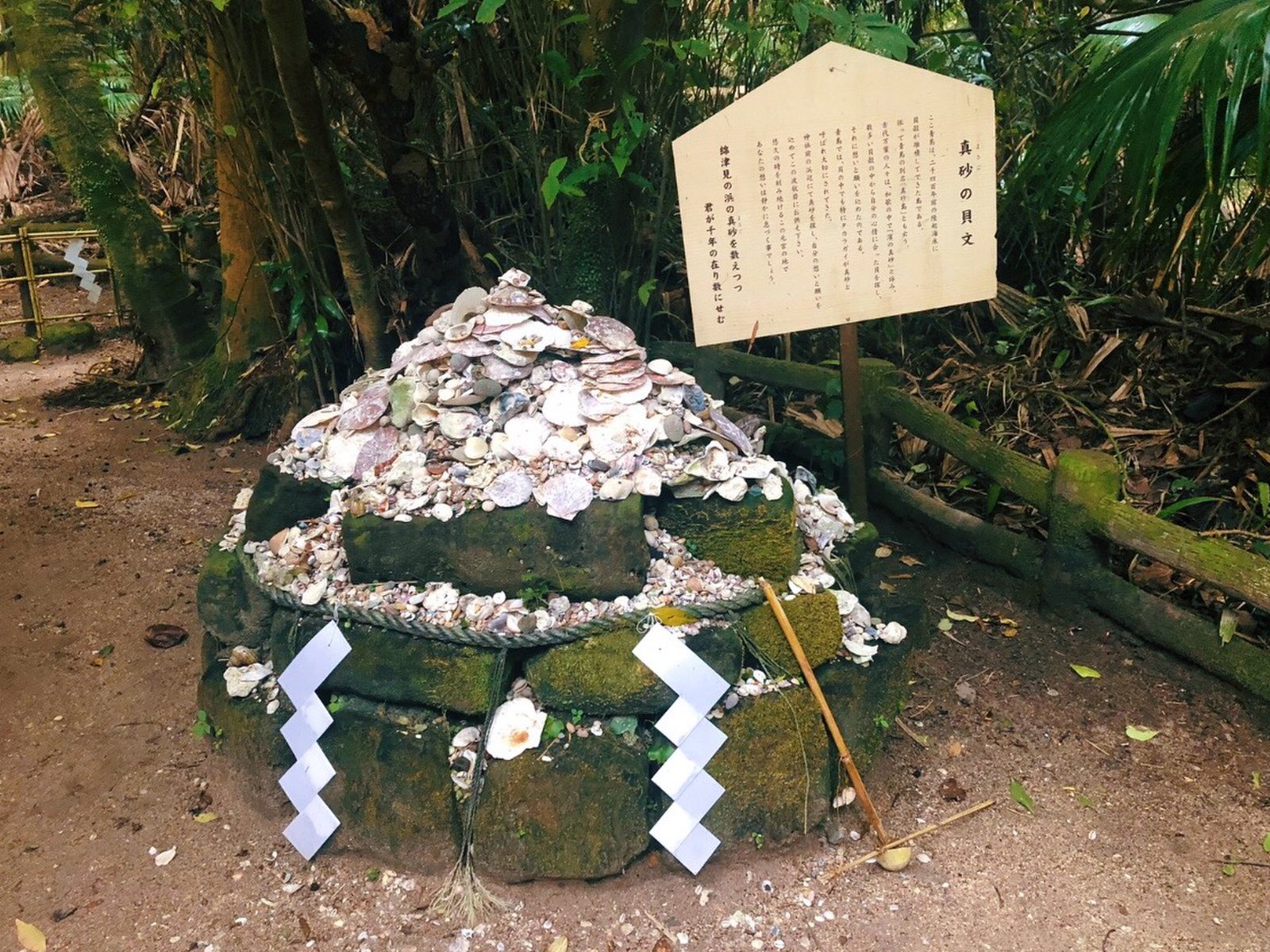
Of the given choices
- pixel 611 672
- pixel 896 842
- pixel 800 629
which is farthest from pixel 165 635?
pixel 896 842

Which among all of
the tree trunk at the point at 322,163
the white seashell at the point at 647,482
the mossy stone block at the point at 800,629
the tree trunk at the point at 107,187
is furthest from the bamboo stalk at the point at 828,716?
the tree trunk at the point at 107,187

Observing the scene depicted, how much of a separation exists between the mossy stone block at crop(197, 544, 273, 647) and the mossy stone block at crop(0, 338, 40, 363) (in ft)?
22.6

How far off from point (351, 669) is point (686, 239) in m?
1.42

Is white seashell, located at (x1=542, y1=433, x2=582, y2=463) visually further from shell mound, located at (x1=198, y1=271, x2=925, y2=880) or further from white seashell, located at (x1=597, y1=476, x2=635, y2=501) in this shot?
A: white seashell, located at (x1=597, y1=476, x2=635, y2=501)

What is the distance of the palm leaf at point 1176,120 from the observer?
7.15 ft

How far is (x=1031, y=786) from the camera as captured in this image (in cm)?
249

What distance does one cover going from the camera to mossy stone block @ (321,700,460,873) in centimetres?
225

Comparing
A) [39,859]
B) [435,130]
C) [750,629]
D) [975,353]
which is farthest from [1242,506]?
[39,859]

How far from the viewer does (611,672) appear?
2.22 metres

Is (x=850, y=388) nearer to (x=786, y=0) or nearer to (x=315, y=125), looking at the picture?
(x=786, y=0)

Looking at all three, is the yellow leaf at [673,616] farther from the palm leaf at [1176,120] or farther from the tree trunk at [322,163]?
the tree trunk at [322,163]

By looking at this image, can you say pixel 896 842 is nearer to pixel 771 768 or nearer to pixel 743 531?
pixel 771 768

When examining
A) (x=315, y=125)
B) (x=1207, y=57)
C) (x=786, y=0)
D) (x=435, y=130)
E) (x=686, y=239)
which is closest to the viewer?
(x=1207, y=57)

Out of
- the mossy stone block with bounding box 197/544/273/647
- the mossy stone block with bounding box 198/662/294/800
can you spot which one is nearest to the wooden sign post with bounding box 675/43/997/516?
the mossy stone block with bounding box 197/544/273/647
